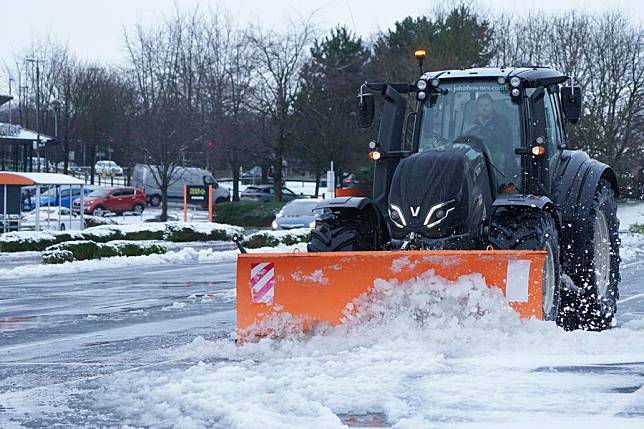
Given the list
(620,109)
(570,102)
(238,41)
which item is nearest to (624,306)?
(570,102)

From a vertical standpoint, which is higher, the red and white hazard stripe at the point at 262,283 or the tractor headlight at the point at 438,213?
the tractor headlight at the point at 438,213

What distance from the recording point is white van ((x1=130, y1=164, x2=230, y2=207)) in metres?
62.8

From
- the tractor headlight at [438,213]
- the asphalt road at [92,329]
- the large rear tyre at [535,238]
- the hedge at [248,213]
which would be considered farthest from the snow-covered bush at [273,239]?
the tractor headlight at [438,213]

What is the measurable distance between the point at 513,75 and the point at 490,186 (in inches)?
47.3

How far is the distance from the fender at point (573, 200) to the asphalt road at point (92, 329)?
1700 millimetres

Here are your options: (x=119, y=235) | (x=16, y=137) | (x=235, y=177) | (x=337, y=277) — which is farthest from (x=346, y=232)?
(x=235, y=177)

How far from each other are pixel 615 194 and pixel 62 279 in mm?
12714

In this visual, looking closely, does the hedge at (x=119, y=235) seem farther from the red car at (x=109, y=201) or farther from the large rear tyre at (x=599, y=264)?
the large rear tyre at (x=599, y=264)

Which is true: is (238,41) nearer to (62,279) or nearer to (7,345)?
(62,279)

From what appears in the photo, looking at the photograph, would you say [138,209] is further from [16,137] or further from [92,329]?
[92,329]

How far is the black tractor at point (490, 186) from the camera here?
9680 mm

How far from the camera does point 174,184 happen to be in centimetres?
6469

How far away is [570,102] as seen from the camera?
11.2 metres

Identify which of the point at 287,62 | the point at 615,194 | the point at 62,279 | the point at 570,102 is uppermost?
the point at 287,62
